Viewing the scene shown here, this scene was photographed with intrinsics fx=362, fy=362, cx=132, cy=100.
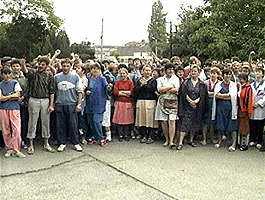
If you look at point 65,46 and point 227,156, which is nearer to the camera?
point 227,156

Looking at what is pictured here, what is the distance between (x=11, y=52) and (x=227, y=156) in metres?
36.4

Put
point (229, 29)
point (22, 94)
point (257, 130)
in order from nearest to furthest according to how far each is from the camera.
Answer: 1. point (22, 94)
2. point (257, 130)
3. point (229, 29)

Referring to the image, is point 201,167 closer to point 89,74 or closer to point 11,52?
point 89,74

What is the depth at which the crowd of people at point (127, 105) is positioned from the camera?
6664 millimetres

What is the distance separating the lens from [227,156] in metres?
6.57

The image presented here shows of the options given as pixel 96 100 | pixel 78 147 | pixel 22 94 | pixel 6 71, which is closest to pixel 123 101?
pixel 96 100

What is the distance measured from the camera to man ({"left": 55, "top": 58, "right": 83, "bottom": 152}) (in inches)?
268

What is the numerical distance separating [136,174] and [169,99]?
7.13 ft

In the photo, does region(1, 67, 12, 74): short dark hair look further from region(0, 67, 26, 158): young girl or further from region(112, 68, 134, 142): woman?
region(112, 68, 134, 142): woman

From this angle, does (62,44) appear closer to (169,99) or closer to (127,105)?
(127,105)

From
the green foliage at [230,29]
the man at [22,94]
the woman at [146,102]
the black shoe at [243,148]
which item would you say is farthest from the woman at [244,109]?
the green foliage at [230,29]

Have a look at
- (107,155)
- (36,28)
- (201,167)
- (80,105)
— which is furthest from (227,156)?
(36,28)

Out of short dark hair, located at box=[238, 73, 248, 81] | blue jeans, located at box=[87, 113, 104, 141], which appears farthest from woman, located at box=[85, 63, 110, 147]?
short dark hair, located at box=[238, 73, 248, 81]

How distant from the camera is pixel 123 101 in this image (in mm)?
7762
